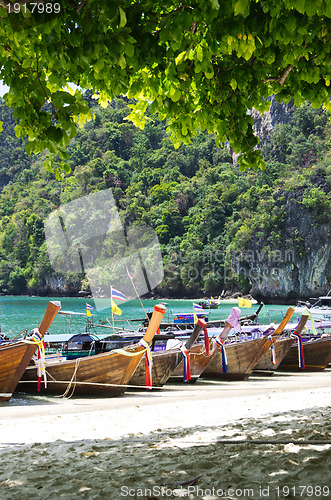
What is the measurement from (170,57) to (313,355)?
43.4 ft

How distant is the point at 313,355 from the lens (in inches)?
589

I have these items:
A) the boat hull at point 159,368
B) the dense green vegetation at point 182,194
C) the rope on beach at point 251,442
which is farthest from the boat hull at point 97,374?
the dense green vegetation at point 182,194

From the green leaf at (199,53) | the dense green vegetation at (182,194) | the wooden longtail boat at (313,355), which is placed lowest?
the wooden longtail boat at (313,355)

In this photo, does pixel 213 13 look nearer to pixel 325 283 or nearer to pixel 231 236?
pixel 325 283

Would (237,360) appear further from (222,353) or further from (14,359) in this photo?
(14,359)

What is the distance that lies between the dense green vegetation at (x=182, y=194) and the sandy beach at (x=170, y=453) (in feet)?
181

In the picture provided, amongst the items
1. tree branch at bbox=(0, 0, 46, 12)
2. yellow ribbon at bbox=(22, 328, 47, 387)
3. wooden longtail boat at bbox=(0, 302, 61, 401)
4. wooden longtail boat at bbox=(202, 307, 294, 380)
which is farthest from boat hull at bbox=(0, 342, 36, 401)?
tree branch at bbox=(0, 0, 46, 12)

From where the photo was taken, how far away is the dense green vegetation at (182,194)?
219 ft

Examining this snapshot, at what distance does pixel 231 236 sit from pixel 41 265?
135 ft

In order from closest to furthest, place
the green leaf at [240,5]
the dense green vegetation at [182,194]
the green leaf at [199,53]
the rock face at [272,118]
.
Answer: the green leaf at [240,5], the green leaf at [199,53], the dense green vegetation at [182,194], the rock face at [272,118]

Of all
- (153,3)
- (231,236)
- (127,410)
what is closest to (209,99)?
(153,3)

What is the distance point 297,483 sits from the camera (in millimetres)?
2725

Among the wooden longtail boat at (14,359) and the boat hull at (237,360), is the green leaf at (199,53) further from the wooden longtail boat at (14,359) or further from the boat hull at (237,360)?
the boat hull at (237,360)

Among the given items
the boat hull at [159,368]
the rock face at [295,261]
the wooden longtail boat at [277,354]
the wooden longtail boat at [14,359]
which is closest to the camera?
the wooden longtail boat at [14,359]
